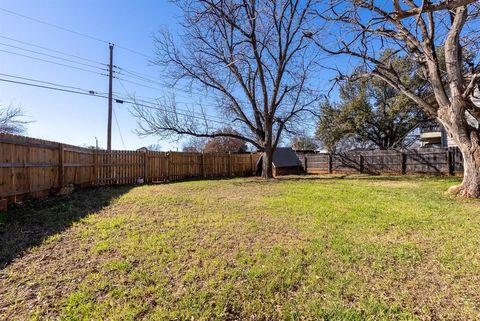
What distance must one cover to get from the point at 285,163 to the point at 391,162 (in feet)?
22.1

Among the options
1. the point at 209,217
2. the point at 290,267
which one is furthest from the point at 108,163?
the point at 290,267

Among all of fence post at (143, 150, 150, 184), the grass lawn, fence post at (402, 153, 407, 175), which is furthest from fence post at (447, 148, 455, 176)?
fence post at (143, 150, 150, 184)

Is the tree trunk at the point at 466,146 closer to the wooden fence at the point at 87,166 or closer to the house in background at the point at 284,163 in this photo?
the wooden fence at the point at 87,166

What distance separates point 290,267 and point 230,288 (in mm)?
773

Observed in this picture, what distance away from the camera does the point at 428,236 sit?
4.07 meters

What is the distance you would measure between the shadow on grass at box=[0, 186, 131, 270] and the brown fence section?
15.4 m

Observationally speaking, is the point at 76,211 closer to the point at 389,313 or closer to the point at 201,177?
the point at 389,313

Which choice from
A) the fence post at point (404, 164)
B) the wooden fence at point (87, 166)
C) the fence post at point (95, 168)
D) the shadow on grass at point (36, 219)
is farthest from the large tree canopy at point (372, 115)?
the shadow on grass at point (36, 219)

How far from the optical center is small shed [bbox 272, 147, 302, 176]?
19.3 m

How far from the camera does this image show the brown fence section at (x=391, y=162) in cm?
1399

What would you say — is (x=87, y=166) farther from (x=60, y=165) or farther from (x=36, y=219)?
(x=36, y=219)

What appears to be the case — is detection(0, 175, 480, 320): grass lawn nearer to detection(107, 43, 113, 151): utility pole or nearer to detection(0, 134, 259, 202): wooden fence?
detection(0, 134, 259, 202): wooden fence

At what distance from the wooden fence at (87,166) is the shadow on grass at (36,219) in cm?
56

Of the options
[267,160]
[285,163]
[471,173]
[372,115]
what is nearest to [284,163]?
[285,163]
